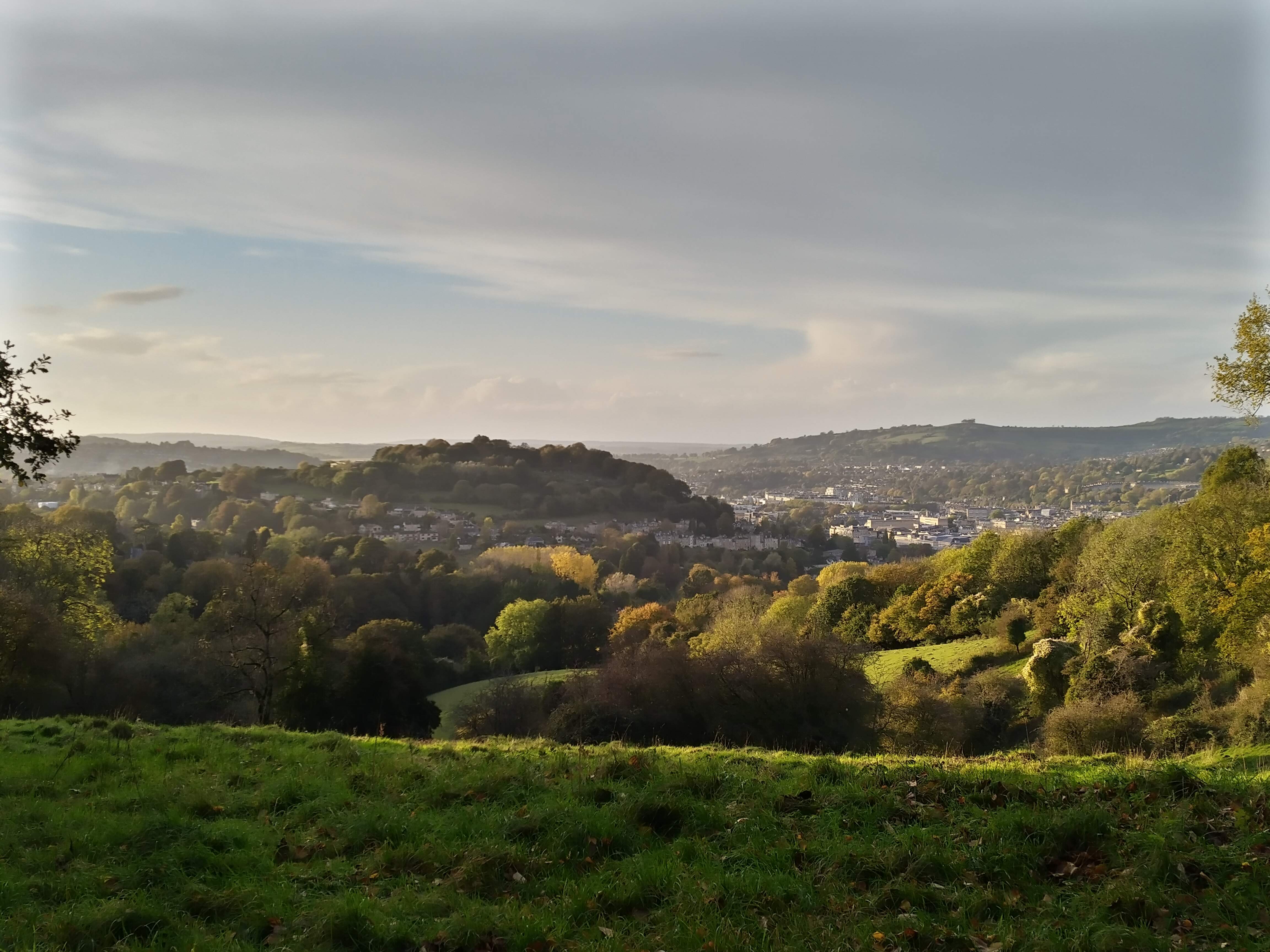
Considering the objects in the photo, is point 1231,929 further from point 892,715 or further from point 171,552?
point 171,552

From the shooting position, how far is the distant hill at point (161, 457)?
101 m

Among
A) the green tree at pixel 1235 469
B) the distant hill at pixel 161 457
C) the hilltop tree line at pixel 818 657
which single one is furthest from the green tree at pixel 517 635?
the distant hill at pixel 161 457

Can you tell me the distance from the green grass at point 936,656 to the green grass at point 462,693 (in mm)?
13347

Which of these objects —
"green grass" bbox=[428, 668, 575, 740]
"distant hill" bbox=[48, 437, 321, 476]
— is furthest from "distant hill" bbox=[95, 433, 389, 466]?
"green grass" bbox=[428, 668, 575, 740]

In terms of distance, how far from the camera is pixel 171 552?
204ft

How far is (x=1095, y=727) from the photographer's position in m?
19.2

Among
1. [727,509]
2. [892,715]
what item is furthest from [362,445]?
[892,715]

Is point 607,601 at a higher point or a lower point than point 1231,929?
lower

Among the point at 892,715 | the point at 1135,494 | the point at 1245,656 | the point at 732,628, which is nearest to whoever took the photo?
the point at 1245,656

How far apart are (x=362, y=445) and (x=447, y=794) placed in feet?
666

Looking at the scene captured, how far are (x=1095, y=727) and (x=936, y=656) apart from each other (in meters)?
15.9

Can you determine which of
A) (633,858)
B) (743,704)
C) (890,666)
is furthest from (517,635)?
(633,858)

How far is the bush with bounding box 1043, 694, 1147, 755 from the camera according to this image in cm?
1861

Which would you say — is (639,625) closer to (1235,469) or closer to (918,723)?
(918,723)
